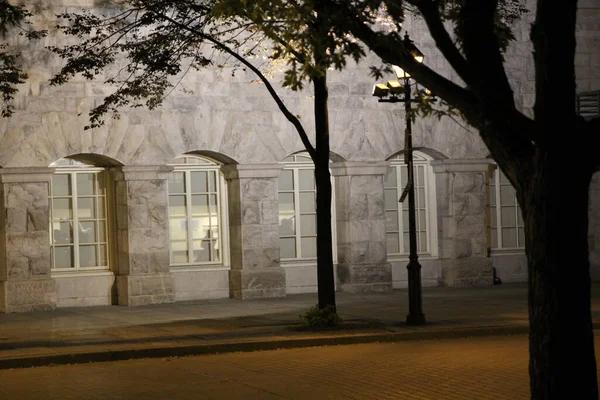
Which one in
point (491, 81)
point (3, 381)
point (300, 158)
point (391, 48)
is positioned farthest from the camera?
point (300, 158)

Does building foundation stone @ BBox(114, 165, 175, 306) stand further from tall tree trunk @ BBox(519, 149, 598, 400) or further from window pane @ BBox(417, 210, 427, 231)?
tall tree trunk @ BBox(519, 149, 598, 400)

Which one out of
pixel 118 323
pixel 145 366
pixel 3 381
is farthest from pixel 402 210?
pixel 3 381

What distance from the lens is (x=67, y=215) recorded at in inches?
818

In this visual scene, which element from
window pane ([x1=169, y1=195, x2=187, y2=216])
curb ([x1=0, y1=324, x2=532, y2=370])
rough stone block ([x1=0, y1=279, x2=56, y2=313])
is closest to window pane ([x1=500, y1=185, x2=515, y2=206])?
window pane ([x1=169, y1=195, x2=187, y2=216])

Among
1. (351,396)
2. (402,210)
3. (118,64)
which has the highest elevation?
(118,64)

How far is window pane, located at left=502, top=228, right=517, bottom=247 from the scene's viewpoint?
78.6 ft

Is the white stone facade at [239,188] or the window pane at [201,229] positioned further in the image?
the window pane at [201,229]

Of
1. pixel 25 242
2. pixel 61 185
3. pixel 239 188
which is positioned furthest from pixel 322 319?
pixel 61 185

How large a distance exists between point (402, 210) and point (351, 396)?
43.2 ft

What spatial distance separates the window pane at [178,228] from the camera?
21.5 metres

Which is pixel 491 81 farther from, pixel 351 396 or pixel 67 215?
pixel 67 215

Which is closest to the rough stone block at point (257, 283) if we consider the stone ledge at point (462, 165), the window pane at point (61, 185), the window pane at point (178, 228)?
the window pane at point (178, 228)

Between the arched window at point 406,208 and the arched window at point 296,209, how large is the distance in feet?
5.51

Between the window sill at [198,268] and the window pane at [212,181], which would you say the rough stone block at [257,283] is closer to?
the window sill at [198,268]
